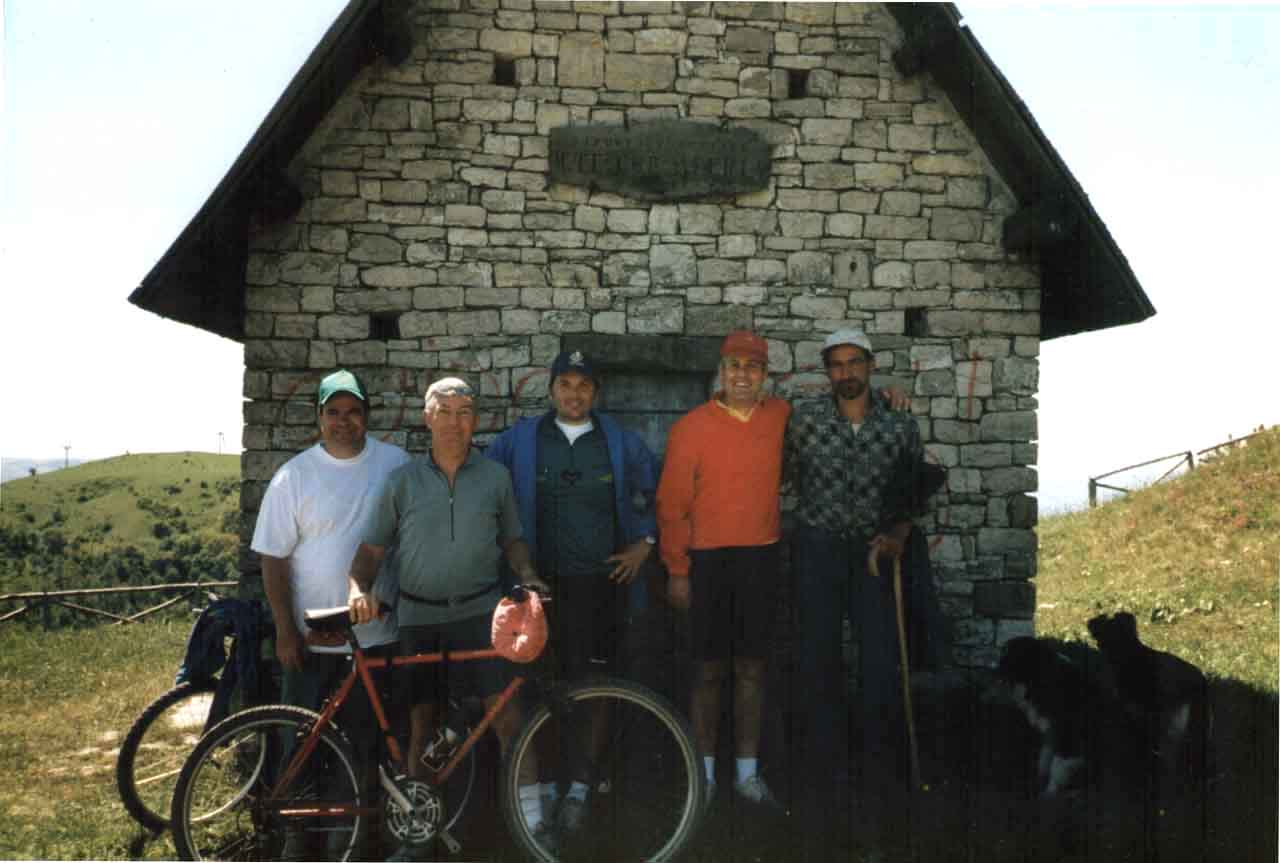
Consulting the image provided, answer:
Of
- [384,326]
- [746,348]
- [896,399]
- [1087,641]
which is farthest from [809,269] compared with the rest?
[1087,641]

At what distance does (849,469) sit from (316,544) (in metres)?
Result: 2.30

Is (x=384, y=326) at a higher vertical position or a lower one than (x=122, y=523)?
higher

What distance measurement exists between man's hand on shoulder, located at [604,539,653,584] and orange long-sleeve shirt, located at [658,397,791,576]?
15 cm

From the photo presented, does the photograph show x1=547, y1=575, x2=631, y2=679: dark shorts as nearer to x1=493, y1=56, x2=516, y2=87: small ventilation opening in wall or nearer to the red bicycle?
the red bicycle

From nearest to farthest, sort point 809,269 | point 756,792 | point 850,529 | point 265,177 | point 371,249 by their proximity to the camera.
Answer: point 756,792, point 850,529, point 265,177, point 371,249, point 809,269

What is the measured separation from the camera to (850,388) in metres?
4.34

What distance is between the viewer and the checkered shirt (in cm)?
431

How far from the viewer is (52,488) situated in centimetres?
4581

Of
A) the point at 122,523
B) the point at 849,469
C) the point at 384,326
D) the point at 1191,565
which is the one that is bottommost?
the point at 122,523

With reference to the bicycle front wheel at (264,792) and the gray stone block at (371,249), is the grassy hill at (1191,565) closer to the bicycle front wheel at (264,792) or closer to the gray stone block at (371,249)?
the bicycle front wheel at (264,792)

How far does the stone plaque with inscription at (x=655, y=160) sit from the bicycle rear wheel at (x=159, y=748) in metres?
3.49

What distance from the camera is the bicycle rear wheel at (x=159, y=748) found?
4.01 metres

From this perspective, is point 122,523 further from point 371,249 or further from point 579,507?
point 579,507

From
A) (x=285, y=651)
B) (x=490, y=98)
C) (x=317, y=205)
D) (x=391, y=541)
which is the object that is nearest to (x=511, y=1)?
(x=490, y=98)
